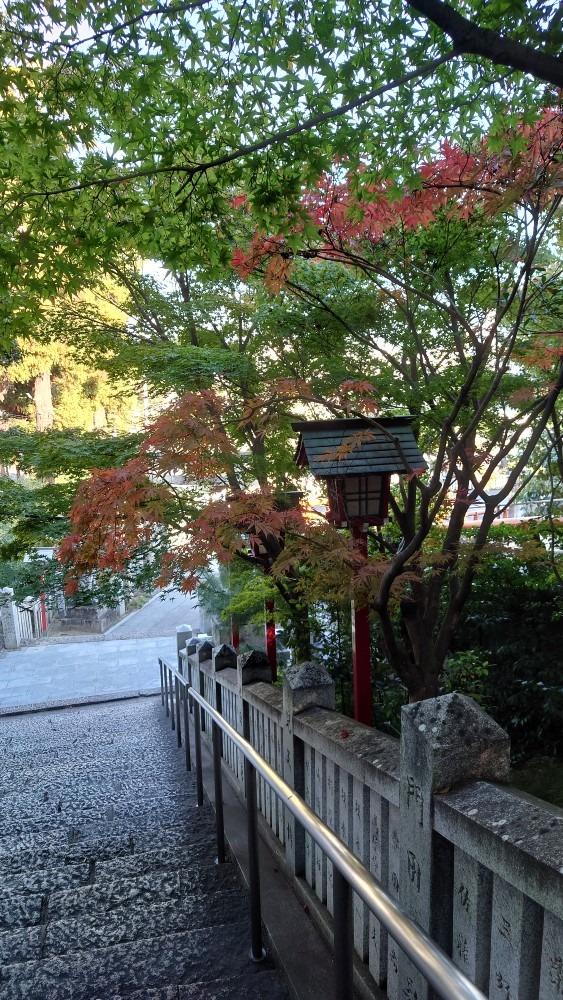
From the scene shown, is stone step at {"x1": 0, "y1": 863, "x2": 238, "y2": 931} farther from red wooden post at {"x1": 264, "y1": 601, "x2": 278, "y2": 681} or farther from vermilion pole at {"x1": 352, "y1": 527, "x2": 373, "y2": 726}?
red wooden post at {"x1": 264, "y1": 601, "x2": 278, "y2": 681}

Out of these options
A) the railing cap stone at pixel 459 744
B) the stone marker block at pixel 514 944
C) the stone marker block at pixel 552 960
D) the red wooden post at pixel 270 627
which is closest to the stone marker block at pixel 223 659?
the red wooden post at pixel 270 627

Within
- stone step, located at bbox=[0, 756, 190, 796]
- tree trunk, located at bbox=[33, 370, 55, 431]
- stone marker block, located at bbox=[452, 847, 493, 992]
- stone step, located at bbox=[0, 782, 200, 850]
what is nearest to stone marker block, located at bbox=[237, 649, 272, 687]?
stone step, located at bbox=[0, 782, 200, 850]

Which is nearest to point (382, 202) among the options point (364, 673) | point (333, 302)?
point (333, 302)

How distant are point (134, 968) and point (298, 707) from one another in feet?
3.91

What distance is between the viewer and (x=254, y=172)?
3320mm

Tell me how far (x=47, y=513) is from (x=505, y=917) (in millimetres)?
5929

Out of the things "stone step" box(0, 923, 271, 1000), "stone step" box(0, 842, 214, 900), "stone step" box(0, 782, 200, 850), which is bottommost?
"stone step" box(0, 782, 200, 850)

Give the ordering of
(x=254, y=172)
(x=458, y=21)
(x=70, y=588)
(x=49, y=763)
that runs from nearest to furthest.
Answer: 1. (x=458, y=21)
2. (x=254, y=172)
3. (x=70, y=588)
4. (x=49, y=763)

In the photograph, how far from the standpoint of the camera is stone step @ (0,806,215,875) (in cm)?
363

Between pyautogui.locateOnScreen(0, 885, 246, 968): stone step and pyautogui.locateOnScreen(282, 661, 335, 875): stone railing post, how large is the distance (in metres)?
0.32

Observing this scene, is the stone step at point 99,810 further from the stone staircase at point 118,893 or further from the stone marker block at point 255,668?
the stone marker block at point 255,668

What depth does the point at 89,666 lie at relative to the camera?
1427 centimetres

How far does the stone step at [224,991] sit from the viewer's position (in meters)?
2.13

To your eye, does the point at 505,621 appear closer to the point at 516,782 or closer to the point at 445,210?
the point at 516,782
